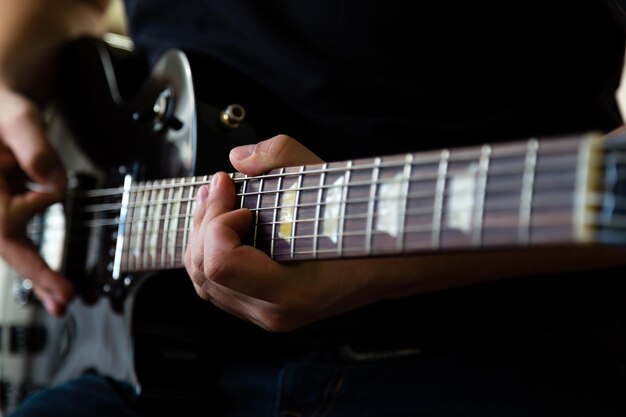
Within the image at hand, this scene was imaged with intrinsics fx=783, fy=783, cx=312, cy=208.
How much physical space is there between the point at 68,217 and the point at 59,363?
0.22 meters

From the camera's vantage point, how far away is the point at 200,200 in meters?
0.65

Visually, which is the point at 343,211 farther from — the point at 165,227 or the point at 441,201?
the point at 165,227

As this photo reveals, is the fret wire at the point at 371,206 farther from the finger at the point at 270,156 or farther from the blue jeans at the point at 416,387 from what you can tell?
the blue jeans at the point at 416,387

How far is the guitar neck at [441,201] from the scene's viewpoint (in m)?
0.42

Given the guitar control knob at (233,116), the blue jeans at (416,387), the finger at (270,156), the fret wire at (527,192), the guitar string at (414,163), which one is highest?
the guitar control knob at (233,116)

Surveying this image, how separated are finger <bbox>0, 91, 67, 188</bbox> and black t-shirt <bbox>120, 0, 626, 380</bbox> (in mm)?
250

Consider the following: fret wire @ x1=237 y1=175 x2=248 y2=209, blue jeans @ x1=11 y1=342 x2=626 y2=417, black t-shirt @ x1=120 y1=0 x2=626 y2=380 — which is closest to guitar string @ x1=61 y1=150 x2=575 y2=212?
fret wire @ x1=237 y1=175 x2=248 y2=209

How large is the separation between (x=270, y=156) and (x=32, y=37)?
25.1 inches

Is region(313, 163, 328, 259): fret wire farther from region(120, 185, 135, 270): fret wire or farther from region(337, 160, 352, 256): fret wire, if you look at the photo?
region(120, 185, 135, 270): fret wire

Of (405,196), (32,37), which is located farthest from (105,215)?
(405,196)

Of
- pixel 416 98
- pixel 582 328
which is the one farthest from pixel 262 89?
pixel 582 328

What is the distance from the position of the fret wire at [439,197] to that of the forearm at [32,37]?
769 mm

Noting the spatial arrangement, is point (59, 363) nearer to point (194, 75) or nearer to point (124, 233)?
point (124, 233)

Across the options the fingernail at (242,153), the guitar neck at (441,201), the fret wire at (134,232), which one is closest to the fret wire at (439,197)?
the guitar neck at (441,201)
